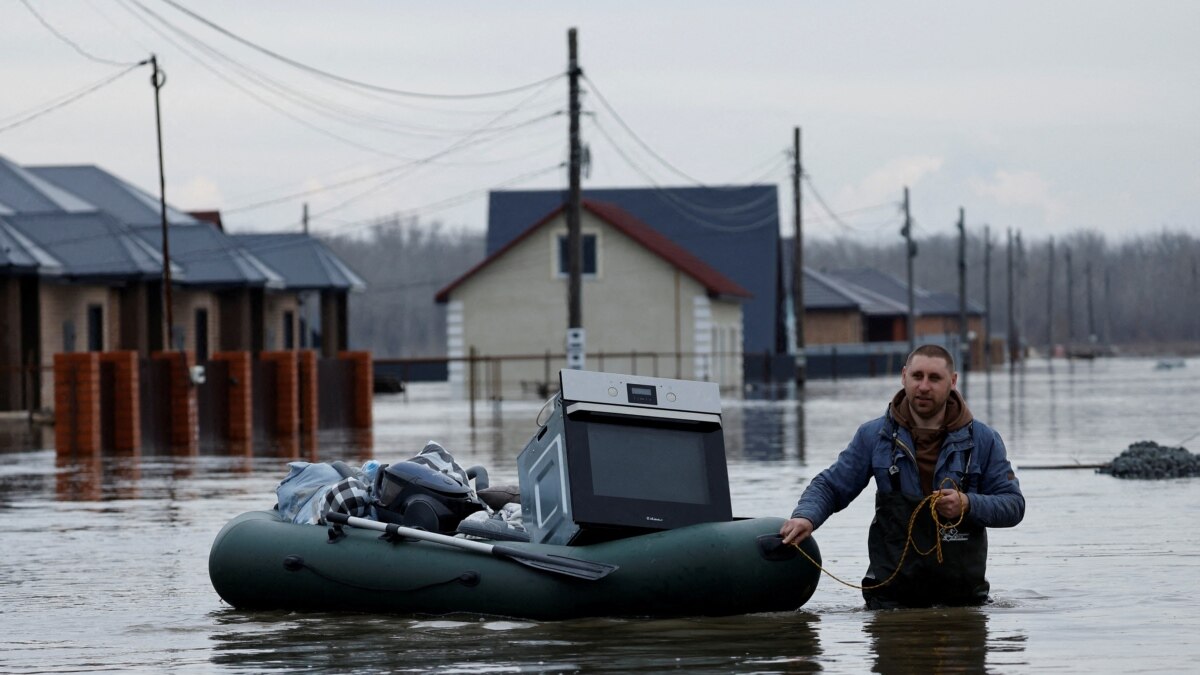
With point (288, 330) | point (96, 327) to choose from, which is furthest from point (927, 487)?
point (288, 330)

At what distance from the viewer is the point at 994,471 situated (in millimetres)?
10727

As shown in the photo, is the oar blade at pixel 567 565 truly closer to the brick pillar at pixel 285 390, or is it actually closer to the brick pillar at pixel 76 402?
the brick pillar at pixel 76 402

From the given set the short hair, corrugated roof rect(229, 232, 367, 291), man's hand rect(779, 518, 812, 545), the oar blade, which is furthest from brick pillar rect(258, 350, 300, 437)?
the short hair

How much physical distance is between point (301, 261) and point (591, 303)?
10070 millimetres

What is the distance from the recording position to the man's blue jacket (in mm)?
10656

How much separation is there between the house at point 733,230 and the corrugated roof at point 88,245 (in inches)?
1445

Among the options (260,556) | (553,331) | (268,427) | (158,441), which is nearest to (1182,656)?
(260,556)

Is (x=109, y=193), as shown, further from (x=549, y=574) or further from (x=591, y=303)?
(x=549, y=574)

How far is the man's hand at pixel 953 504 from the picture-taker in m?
10.5

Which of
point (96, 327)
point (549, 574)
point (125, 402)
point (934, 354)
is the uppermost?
point (96, 327)

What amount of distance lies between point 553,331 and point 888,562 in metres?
53.8

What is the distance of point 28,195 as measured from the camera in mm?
48375

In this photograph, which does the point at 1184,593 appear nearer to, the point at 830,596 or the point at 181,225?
the point at 830,596

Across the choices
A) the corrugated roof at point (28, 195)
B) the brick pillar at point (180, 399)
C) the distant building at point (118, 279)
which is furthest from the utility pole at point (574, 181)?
the corrugated roof at point (28, 195)
